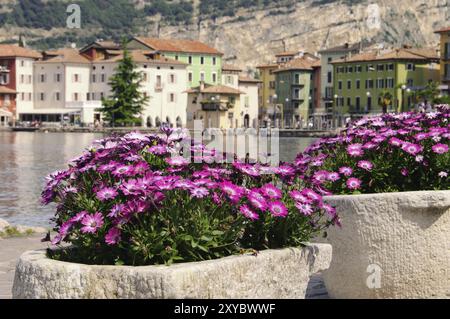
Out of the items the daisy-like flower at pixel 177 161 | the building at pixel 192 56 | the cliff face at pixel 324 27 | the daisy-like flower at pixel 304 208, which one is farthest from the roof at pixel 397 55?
the daisy-like flower at pixel 304 208

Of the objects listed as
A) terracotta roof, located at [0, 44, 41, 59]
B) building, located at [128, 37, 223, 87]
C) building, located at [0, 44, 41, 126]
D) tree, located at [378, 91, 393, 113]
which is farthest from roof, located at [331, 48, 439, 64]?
building, located at [0, 44, 41, 126]

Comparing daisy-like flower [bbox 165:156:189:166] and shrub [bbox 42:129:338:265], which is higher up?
daisy-like flower [bbox 165:156:189:166]

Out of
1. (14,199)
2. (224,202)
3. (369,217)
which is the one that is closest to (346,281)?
(369,217)

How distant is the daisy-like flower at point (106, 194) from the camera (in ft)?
15.6

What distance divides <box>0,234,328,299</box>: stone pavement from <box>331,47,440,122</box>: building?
291 feet

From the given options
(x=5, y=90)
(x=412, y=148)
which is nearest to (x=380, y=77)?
(x=5, y=90)

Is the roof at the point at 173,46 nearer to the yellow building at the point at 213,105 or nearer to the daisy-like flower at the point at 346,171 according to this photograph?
the yellow building at the point at 213,105

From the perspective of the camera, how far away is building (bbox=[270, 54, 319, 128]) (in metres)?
125

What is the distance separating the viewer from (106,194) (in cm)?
477

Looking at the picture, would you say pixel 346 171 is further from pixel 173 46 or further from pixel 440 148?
pixel 173 46

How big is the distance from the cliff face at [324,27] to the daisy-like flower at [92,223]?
6933 inches

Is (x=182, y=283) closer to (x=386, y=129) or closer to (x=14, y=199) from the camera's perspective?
(x=386, y=129)

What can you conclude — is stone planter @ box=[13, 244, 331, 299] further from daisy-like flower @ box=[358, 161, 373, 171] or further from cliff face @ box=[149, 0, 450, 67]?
cliff face @ box=[149, 0, 450, 67]

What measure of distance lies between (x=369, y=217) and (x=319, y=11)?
191494mm
